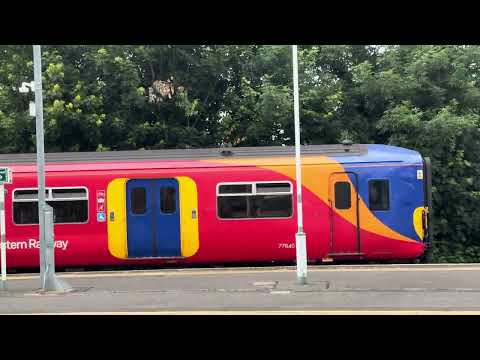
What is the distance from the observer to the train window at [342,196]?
14320 millimetres

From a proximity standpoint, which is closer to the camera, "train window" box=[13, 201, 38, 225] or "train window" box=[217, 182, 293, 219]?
"train window" box=[217, 182, 293, 219]

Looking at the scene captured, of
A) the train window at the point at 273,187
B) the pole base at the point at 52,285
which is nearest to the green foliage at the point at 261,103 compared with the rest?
the train window at the point at 273,187

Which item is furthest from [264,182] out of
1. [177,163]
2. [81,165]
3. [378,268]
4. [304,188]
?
[81,165]

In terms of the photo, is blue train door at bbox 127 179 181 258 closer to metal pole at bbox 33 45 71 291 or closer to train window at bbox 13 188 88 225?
train window at bbox 13 188 88 225

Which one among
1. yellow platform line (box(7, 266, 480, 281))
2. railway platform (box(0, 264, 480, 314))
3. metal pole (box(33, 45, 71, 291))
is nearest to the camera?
railway platform (box(0, 264, 480, 314))

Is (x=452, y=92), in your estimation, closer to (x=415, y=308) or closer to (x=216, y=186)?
(x=216, y=186)

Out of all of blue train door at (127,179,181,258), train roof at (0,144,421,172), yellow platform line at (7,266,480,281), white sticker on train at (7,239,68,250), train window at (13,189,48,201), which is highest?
train roof at (0,144,421,172)

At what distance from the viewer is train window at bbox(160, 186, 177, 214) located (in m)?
14.5

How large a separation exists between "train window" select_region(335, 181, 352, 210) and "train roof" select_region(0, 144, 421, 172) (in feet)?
1.92

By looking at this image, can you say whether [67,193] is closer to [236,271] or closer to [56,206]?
[56,206]

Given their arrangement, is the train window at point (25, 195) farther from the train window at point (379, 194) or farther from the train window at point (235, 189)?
the train window at point (379, 194)

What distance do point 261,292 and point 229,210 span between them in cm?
412

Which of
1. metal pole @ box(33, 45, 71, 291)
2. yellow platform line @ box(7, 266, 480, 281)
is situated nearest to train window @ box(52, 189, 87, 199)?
yellow platform line @ box(7, 266, 480, 281)

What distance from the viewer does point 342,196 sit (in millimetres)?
14336
